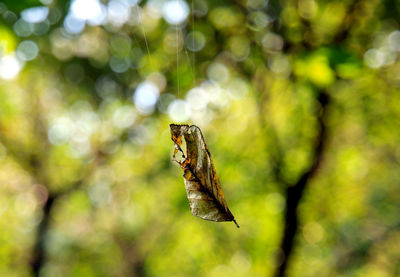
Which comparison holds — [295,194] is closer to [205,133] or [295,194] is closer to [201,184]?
[205,133]

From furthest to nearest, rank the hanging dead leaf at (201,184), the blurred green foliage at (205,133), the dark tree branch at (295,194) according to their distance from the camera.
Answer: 1. the dark tree branch at (295,194)
2. the blurred green foliage at (205,133)
3. the hanging dead leaf at (201,184)

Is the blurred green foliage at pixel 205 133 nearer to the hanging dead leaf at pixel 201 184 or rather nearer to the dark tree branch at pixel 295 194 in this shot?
the dark tree branch at pixel 295 194

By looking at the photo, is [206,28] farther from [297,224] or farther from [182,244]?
[182,244]

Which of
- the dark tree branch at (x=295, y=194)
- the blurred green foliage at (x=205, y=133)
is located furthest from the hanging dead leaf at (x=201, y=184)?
the dark tree branch at (x=295, y=194)

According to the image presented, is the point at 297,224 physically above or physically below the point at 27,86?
below

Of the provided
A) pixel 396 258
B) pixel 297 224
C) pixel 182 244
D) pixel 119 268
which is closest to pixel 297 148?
pixel 297 224

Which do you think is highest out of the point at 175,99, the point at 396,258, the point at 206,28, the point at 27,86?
the point at 206,28

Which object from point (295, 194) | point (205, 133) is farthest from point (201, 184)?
point (205, 133)
